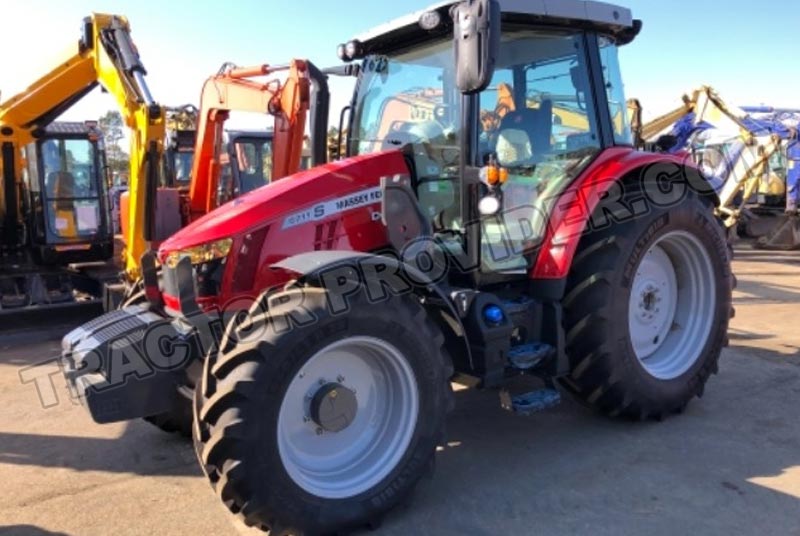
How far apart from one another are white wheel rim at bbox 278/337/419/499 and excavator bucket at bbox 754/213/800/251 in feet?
40.9

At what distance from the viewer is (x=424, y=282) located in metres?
3.42

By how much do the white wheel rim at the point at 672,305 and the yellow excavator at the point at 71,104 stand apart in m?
4.34

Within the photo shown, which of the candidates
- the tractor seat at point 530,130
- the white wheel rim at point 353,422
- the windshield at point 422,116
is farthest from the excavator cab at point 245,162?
the white wheel rim at point 353,422

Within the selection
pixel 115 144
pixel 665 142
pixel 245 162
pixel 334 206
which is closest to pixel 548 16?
pixel 334 206

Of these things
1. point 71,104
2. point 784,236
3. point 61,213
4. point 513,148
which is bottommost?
point 784,236

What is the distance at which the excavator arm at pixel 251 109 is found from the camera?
4796mm

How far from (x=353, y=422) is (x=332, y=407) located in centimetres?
23

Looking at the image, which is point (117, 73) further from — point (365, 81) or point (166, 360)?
point (166, 360)

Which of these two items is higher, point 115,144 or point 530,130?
point 115,144

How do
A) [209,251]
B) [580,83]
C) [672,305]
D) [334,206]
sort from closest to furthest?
[209,251] < [334,206] < [580,83] < [672,305]

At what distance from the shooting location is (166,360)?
3.38 m

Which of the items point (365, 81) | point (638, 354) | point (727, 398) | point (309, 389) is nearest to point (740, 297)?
point (727, 398)

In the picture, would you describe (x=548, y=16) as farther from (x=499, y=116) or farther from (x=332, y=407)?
(x=332, y=407)

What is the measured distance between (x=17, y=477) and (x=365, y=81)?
303cm
